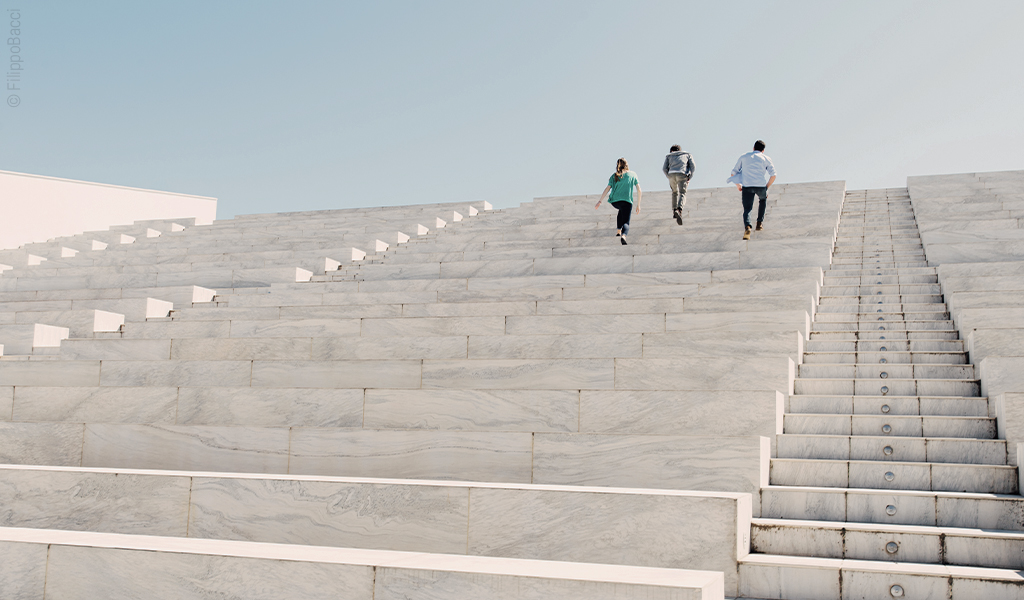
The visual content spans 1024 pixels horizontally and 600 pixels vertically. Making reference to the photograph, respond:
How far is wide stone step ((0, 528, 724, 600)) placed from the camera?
160 inches

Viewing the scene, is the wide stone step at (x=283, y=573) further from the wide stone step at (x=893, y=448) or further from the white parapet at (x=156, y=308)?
the white parapet at (x=156, y=308)

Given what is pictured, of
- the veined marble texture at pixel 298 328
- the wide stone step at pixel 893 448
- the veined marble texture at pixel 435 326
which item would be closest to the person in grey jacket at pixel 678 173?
the veined marble texture at pixel 435 326

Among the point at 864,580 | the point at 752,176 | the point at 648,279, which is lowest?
the point at 864,580

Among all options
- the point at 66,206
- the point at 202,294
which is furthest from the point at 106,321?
the point at 66,206

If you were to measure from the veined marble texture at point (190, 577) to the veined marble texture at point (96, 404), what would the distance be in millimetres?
3547

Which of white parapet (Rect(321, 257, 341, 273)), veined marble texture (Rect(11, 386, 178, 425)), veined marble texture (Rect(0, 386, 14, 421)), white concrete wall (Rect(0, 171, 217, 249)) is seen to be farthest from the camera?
white concrete wall (Rect(0, 171, 217, 249))

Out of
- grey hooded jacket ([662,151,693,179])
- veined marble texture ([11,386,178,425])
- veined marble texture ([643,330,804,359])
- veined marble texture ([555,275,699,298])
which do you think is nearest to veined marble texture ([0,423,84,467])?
veined marble texture ([11,386,178,425])

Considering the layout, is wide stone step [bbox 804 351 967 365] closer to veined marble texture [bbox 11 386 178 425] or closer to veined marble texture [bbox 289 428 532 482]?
veined marble texture [bbox 289 428 532 482]

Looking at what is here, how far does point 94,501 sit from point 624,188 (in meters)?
9.21

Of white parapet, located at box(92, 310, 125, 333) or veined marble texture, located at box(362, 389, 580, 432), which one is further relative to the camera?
white parapet, located at box(92, 310, 125, 333)

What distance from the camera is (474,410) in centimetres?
754

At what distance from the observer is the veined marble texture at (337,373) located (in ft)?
27.5

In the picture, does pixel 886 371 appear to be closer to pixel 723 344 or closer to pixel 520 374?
pixel 723 344

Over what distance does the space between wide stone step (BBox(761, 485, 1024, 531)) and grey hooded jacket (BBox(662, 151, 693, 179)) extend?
9023 mm
